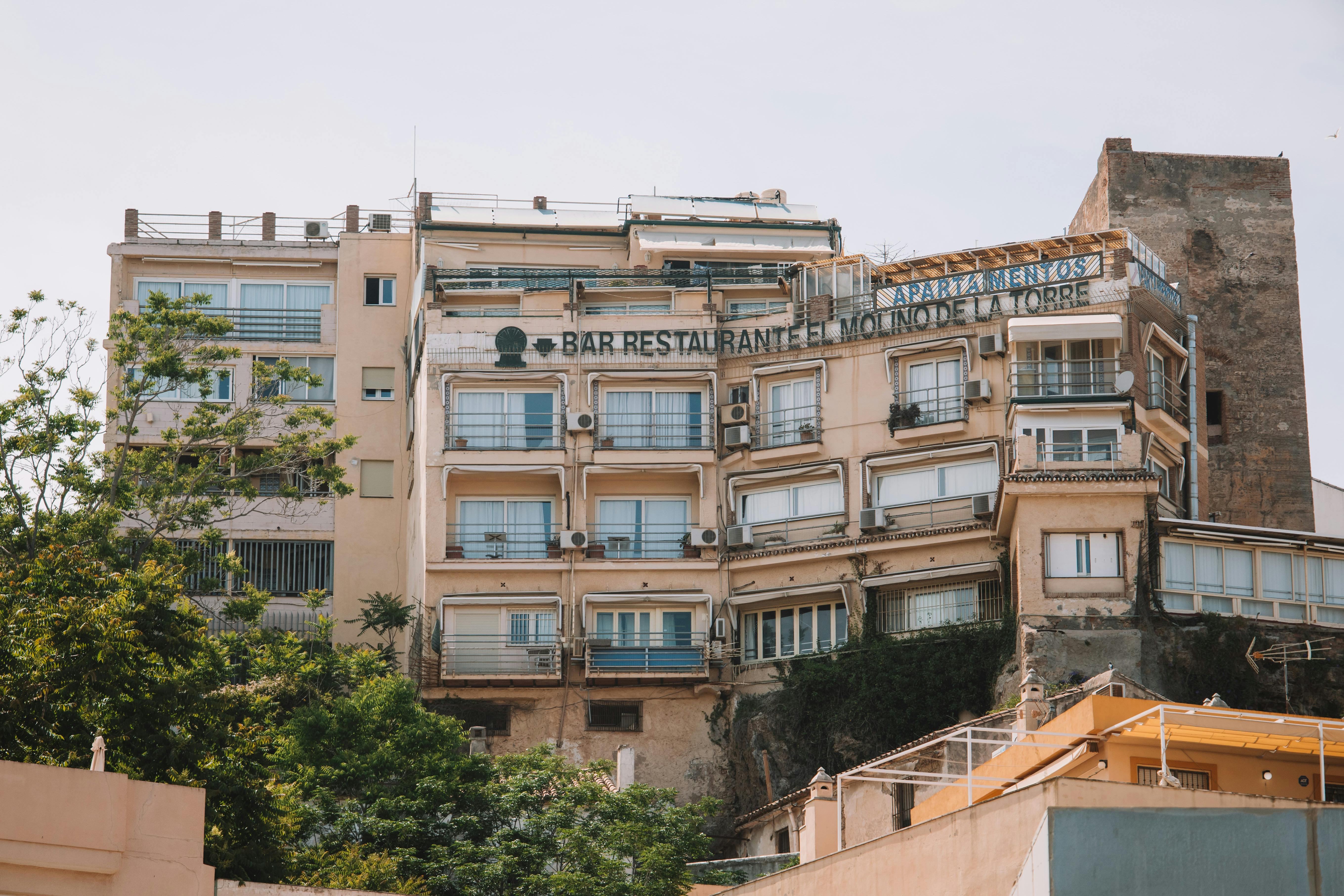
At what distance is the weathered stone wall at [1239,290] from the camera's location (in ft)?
180

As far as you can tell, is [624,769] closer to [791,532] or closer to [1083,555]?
[791,532]

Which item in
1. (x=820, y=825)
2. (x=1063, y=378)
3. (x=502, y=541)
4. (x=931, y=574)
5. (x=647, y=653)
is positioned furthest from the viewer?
(x=502, y=541)

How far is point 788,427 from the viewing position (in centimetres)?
4694

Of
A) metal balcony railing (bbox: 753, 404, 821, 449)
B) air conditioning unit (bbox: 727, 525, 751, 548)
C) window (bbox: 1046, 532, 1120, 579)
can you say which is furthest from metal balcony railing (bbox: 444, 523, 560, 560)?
window (bbox: 1046, 532, 1120, 579)

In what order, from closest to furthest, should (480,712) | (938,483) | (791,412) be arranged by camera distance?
1. (938,483)
2. (480,712)
3. (791,412)

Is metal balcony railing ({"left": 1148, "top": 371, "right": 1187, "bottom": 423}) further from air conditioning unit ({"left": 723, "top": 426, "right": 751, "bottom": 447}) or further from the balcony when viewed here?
air conditioning unit ({"left": 723, "top": 426, "right": 751, "bottom": 447})

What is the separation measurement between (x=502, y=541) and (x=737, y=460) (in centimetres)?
593

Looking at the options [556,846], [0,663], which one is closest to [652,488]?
[556,846]

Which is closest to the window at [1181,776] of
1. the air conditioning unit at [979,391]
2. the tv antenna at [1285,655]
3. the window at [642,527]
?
the tv antenna at [1285,655]

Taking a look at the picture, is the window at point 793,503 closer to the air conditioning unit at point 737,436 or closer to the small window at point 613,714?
the air conditioning unit at point 737,436

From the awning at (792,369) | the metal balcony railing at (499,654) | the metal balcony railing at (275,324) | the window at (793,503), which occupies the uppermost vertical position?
the metal balcony railing at (275,324)

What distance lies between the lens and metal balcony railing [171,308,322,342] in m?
55.8

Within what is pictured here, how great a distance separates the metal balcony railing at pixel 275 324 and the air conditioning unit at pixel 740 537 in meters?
15.5

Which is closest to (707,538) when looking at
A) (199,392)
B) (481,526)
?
(481,526)
